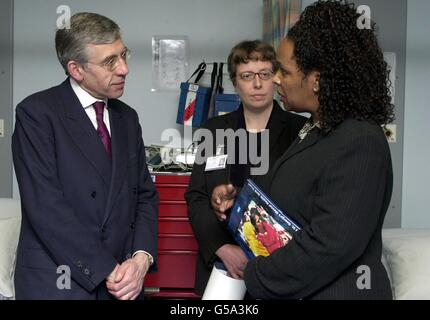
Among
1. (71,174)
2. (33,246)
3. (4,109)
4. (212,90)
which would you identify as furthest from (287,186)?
(4,109)

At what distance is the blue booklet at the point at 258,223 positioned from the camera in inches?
43.8

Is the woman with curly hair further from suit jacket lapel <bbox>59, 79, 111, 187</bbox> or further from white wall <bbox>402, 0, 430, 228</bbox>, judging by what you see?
white wall <bbox>402, 0, 430, 228</bbox>

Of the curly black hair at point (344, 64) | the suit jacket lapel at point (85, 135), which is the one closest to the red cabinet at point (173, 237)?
the suit jacket lapel at point (85, 135)

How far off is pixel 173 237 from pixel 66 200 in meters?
1.37

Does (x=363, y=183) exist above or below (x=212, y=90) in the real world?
below

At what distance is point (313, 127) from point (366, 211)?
0.27 meters

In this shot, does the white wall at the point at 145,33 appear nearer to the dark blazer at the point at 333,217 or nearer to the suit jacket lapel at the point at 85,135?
the suit jacket lapel at the point at 85,135

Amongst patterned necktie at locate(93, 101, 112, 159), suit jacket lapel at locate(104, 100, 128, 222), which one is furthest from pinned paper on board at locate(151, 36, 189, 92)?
patterned necktie at locate(93, 101, 112, 159)

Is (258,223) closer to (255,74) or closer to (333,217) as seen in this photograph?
(333,217)

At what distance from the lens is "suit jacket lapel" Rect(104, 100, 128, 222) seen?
4.64ft

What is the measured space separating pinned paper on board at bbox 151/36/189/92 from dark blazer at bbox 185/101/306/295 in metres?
1.55

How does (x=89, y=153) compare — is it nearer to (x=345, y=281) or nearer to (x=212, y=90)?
(x=345, y=281)

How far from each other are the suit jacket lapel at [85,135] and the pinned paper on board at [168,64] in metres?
1.95
